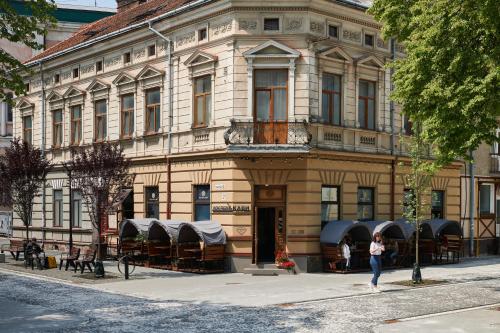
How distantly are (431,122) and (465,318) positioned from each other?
19.4ft

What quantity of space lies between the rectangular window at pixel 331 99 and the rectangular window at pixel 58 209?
18.0 meters

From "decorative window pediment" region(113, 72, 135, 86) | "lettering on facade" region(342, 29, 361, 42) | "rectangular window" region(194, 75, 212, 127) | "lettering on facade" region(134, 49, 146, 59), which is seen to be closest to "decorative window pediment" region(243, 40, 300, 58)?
"rectangular window" region(194, 75, 212, 127)

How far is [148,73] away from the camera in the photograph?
31828 mm

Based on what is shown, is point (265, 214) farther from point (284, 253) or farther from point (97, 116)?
point (97, 116)

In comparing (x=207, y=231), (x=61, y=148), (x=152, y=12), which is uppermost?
(x=152, y=12)

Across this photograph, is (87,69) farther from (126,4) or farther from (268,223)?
(268,223)

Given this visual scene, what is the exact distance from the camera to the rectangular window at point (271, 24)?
2703 cm

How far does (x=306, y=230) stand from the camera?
26.8 m

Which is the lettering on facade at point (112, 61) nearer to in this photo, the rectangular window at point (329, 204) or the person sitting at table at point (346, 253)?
the rectangular window at point (329, 204)

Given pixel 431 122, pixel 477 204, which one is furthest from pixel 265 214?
pixel 477 204

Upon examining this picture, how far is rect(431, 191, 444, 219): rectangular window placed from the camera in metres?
33.9

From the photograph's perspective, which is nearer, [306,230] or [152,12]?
[306,230]

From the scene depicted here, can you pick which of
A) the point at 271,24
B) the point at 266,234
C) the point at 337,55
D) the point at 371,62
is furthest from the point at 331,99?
the point at 266,234

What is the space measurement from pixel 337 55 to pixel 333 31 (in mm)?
1016
